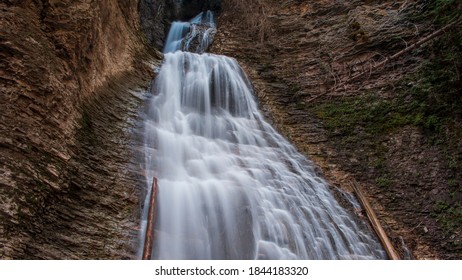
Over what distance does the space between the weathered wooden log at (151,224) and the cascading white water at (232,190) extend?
0.11m

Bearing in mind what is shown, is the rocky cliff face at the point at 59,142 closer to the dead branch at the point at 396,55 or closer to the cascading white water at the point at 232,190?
the cascading white water at the point at 232,190

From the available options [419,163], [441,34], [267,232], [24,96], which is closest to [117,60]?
[24,96]

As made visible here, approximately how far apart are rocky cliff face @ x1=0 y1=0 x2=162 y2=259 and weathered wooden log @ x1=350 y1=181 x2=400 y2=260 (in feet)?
13.9

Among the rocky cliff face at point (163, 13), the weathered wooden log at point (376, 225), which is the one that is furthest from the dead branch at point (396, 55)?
the rocky cliff face at point (163, 13)

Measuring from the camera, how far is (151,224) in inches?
196

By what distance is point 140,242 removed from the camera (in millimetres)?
4793

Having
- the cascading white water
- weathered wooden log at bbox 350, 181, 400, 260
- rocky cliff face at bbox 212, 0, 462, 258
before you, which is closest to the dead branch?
rocky cliff face at bbox 212, 0, 462, 258

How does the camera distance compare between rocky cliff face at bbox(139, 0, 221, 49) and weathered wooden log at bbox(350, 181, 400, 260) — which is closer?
weathered wooden log at bbox(350, 181, 400, 260)

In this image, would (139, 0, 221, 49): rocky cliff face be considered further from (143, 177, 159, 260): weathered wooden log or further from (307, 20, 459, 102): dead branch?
(143, 177, 159, 260): weathered wooden log

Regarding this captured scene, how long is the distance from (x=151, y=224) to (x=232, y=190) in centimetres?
167

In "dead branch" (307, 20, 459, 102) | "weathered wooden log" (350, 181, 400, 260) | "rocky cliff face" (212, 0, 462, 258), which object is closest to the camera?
"weathered wooden log" (350, 181, 400, 260)

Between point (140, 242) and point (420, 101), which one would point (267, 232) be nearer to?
point (140, 242)

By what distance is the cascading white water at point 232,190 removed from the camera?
17.0 feet

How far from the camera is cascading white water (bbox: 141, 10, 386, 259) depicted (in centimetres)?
518
